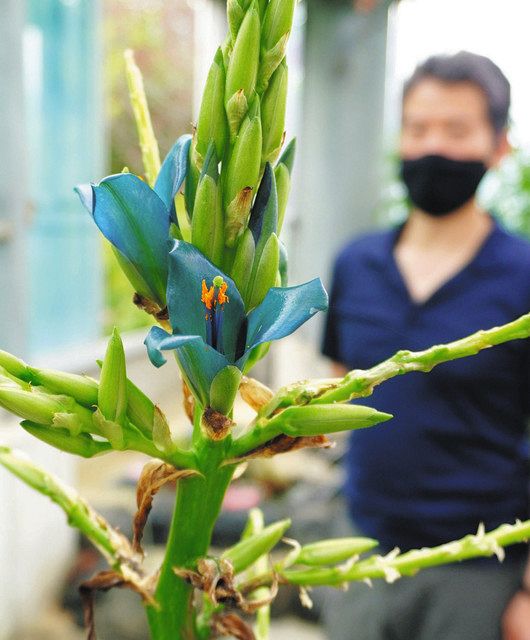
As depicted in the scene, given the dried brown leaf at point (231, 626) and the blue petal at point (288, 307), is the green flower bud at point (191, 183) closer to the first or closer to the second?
the blue petal at point (288, 307)

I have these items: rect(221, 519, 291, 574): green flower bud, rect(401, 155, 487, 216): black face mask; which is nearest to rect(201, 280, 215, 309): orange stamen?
rect(221, 519, 291, 574): green flower bud

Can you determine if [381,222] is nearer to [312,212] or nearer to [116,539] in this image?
[312,212]

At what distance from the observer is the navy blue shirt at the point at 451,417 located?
1086 millimetres

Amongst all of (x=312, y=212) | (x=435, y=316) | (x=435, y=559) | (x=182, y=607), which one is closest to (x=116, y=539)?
(x=182, y=607)

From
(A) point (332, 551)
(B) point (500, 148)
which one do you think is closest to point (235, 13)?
(A) point (332, 551)

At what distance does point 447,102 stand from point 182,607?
0.96 m

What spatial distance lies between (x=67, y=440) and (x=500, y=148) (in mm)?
1083

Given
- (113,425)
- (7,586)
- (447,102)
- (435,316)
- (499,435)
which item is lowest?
(7,586)

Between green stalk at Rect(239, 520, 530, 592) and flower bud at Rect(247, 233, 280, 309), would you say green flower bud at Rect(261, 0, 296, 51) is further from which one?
green stalk at Rect(239, 520, 530, 592)

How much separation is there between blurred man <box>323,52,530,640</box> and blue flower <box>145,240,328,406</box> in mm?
807

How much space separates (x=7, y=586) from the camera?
67.8 inches

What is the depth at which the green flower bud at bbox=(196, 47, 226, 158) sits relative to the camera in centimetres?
28

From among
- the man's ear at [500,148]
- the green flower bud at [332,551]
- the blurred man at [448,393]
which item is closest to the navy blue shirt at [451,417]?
the blurred man at [448,393]

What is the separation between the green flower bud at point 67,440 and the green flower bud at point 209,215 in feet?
0.28
